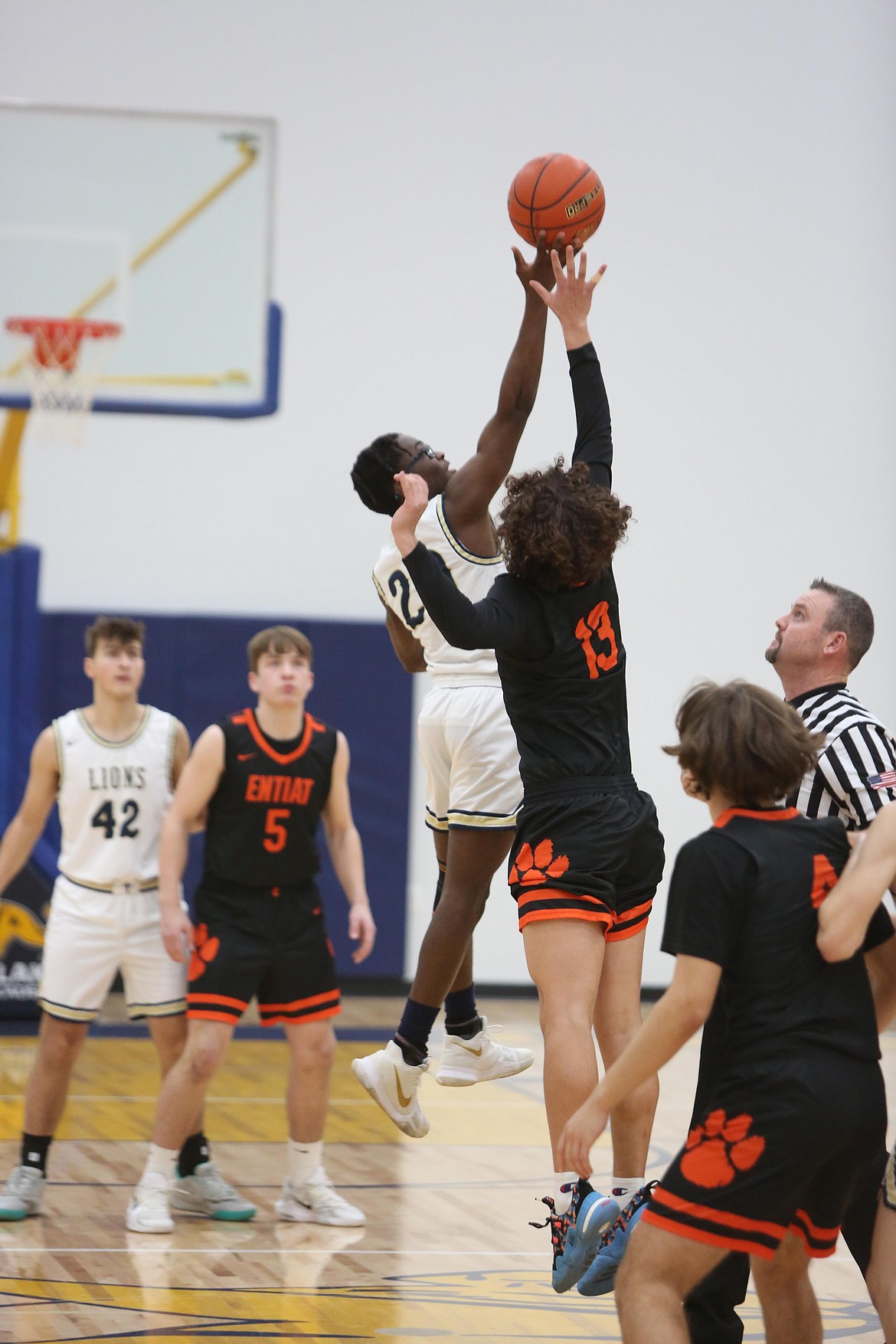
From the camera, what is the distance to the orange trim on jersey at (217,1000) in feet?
18.6

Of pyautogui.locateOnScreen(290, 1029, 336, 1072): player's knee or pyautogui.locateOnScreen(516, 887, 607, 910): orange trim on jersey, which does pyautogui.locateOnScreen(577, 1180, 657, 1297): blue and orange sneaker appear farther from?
pyautogui.locateOnScreen(290, 1029, 336, 1072): player's knee

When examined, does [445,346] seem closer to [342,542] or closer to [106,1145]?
[342,542]

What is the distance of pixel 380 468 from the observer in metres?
4.37

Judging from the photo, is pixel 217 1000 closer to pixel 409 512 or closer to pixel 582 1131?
pixel 409 512

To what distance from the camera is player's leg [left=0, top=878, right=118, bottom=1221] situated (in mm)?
5734

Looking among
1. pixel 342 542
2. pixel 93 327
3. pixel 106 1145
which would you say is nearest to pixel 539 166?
pixel 106 1145

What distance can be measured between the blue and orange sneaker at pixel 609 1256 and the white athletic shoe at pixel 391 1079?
34.6 inches

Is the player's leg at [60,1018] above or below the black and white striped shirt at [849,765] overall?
below

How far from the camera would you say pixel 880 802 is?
3.54 meters

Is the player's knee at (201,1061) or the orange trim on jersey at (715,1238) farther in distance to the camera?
the player's knee at (201,1061)

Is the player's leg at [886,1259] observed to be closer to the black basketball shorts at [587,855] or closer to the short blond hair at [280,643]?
the black basketball shorts at [587,855]

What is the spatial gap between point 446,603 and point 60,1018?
3.03 metres

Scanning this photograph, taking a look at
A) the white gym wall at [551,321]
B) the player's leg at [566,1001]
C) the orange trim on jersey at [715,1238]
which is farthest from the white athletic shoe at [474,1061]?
the white gym wall at [551,321]

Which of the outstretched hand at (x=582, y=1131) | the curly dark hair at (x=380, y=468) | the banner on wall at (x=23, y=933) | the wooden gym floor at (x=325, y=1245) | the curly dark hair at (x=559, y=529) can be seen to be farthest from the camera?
the banner on wall at (x=23, y=933)
